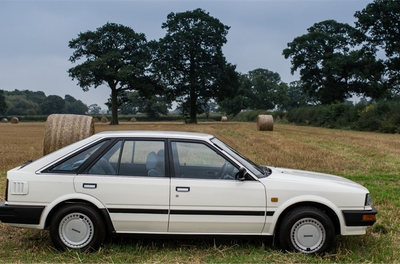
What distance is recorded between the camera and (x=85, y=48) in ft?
172

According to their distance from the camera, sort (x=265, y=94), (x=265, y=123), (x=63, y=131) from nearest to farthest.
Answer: (x=63, y=131) < (x=265, y=123) < (x=265, y=94)

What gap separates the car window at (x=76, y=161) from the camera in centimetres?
479

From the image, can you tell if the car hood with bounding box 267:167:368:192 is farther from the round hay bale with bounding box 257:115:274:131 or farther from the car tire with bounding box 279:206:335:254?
the round hay bale with bounding box 257:115:274:131

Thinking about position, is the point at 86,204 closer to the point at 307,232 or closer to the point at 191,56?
the point at 307,232

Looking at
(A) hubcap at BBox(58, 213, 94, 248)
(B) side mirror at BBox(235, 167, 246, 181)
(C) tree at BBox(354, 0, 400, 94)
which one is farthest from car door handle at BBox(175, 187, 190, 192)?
(C) tree at BBox(354, 0, 400, 94)

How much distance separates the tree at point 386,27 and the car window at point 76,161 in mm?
38210

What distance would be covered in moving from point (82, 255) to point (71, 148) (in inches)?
51.1

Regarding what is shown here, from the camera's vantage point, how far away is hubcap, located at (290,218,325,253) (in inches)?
181

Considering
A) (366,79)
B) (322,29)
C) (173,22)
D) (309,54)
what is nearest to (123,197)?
(366,79)

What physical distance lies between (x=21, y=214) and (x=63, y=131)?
7175 mm

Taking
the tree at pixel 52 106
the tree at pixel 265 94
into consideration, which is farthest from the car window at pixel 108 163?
the tree at pixel 52 106

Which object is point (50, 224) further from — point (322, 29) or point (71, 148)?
point (322, 29)

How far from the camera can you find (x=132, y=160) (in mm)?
5133

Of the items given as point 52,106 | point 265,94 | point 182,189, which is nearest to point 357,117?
point 182,189
